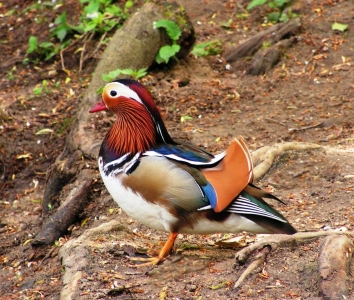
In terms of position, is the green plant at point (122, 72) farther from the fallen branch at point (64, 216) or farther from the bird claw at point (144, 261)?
the bird claw at point (144, 261)

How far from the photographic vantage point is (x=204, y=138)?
19.6 feet

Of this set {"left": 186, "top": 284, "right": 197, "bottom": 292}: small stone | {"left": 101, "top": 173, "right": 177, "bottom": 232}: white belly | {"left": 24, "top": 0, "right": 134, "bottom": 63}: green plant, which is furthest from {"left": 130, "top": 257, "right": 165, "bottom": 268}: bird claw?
{"left": 24, "top": 0, "right": 134, "bottom": 63}: green plant

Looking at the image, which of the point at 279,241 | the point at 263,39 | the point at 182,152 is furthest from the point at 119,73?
the point at 279,241

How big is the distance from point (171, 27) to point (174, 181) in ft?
11.5

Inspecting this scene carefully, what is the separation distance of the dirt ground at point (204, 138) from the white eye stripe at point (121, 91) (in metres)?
0.98

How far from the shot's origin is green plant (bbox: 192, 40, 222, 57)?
25.1ft

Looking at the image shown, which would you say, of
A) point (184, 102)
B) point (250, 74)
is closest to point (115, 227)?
point (184, 102)

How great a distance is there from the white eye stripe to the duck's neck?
0.19ft

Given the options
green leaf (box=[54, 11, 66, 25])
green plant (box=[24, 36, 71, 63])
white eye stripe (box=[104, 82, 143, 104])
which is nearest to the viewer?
white eye stripe (box=[104, 82, 143, 104])

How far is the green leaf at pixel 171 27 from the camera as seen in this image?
684 cm

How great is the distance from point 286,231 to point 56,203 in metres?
2.71

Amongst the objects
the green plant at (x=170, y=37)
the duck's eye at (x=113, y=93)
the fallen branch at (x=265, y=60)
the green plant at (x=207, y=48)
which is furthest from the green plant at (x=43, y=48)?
the duck's eye at (x=113, y=93)

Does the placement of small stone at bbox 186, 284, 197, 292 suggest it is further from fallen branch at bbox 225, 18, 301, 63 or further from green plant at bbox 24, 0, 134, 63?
green plant at bbox 24, 0, 134, 63

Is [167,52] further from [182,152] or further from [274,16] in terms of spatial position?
[182,152]
